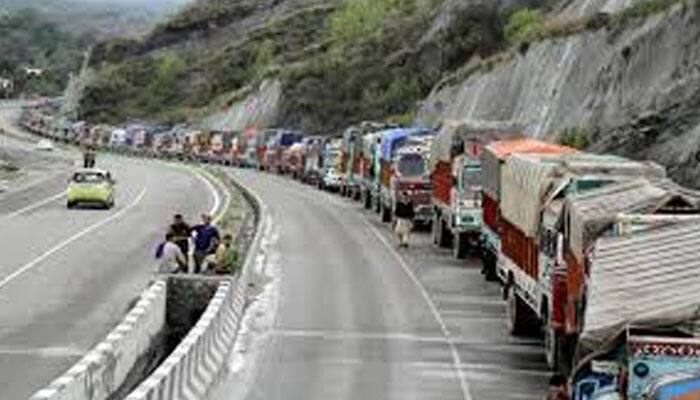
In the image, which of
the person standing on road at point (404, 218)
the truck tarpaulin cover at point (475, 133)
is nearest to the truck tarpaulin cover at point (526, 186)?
the truck tarpaulin cover at point (475, 133)

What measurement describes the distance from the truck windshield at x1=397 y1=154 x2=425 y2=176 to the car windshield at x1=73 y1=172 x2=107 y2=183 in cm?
1158

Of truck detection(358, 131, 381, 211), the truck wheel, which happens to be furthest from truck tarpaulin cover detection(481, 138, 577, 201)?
truck detection(358, 131, 381, 211)

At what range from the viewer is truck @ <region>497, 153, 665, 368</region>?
2384 centimetres

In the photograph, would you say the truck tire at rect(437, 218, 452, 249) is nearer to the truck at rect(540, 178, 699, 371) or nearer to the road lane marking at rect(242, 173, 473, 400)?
the road lane marking at rect(242, 173, 473, 400)

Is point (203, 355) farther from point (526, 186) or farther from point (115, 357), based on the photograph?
point (526, 186)

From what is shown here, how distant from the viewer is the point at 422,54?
113812 mm

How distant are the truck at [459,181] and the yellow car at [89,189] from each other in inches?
568

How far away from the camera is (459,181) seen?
4300 cm

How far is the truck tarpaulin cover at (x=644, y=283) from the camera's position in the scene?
1683cm

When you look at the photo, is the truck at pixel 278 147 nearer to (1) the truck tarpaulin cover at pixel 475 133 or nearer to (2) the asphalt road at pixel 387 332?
(2) the asphalt road at pixel 387 332

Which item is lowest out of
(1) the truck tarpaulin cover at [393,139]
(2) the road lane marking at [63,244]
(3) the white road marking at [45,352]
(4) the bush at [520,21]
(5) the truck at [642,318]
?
(2) the road lane marking at [63,244]

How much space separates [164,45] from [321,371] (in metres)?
178

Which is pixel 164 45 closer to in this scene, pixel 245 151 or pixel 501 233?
pixel 245 151

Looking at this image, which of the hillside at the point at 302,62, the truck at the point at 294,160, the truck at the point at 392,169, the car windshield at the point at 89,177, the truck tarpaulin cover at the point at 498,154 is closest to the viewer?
the truck tarpaulin cover at the point at 498,154
